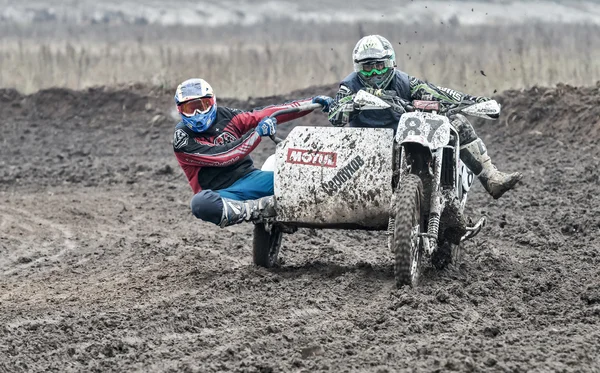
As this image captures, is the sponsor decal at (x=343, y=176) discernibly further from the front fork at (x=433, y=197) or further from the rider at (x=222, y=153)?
the rider at (x=222, y=153)

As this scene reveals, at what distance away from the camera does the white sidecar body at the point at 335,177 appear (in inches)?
329

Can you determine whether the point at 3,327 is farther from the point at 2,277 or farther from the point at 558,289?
the point at 558,289

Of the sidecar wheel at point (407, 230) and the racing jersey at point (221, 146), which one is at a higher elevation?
the racing jersey at point (221, 146)

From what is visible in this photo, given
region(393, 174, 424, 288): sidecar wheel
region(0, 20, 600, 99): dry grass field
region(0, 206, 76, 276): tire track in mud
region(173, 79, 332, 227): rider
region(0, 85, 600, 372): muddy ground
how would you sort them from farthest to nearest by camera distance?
region(0, 20, 600, 99): dry grass field < region(0, 206, 76, 276): tire track in mud < region(173, 79, 332, 227): rider < region(393, 174, 424, 288): sidecar wheel < region(0, 85, 600, 372): muddy ground

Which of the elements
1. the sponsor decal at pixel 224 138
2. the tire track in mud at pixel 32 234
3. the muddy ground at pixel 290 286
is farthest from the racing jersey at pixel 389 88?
the tire track in mud at pixel 32 234

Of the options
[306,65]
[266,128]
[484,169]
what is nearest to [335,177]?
[266,128]

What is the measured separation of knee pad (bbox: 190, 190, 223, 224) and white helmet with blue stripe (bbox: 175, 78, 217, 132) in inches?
30.7

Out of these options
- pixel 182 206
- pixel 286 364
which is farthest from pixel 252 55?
pixel 286 364

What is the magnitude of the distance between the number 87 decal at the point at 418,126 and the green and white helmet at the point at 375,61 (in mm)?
1200

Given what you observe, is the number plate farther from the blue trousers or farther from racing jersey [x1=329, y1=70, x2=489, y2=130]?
the blue trousers

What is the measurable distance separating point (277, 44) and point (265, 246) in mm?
26820

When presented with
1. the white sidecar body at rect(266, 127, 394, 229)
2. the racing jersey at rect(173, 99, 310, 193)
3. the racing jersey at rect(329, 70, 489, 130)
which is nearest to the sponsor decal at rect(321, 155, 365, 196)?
the white sidecar body at rect(266, 127, 394, 229)

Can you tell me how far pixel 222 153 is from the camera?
9.09 meters

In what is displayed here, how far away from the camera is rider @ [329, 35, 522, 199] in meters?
8.92
